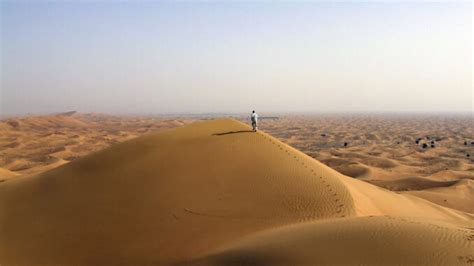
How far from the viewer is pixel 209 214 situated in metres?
10.3

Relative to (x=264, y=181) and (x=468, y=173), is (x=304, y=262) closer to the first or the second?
(x=264, y=181)

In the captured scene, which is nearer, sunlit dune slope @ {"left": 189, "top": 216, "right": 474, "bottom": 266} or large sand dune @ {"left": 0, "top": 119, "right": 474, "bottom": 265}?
sunlit dune slope @ {"left": 189, "top": 216, "right": 474, "bottom": 266}

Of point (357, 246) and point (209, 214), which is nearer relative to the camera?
point (357, 246)

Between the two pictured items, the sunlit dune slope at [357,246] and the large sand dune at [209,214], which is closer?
the sunlit dune slope at [357,246]

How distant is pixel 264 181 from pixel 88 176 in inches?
255

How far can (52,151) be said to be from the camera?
41.3 meters

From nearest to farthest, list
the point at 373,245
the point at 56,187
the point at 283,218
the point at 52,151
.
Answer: the point at 373,245
the point at 283,218
the point at 56,187
the point at 52,151

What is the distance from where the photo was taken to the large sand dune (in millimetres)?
6863

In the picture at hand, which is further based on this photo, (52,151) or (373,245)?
(52,151)

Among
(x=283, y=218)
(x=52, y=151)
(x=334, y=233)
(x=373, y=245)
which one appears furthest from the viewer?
(x=52, y=151)

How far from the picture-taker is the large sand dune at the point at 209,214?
6.86 m

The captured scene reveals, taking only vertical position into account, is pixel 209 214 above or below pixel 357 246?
below

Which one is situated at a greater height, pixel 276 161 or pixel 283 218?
pixel 276 161

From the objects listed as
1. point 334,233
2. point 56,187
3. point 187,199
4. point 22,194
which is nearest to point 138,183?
point 187,199
